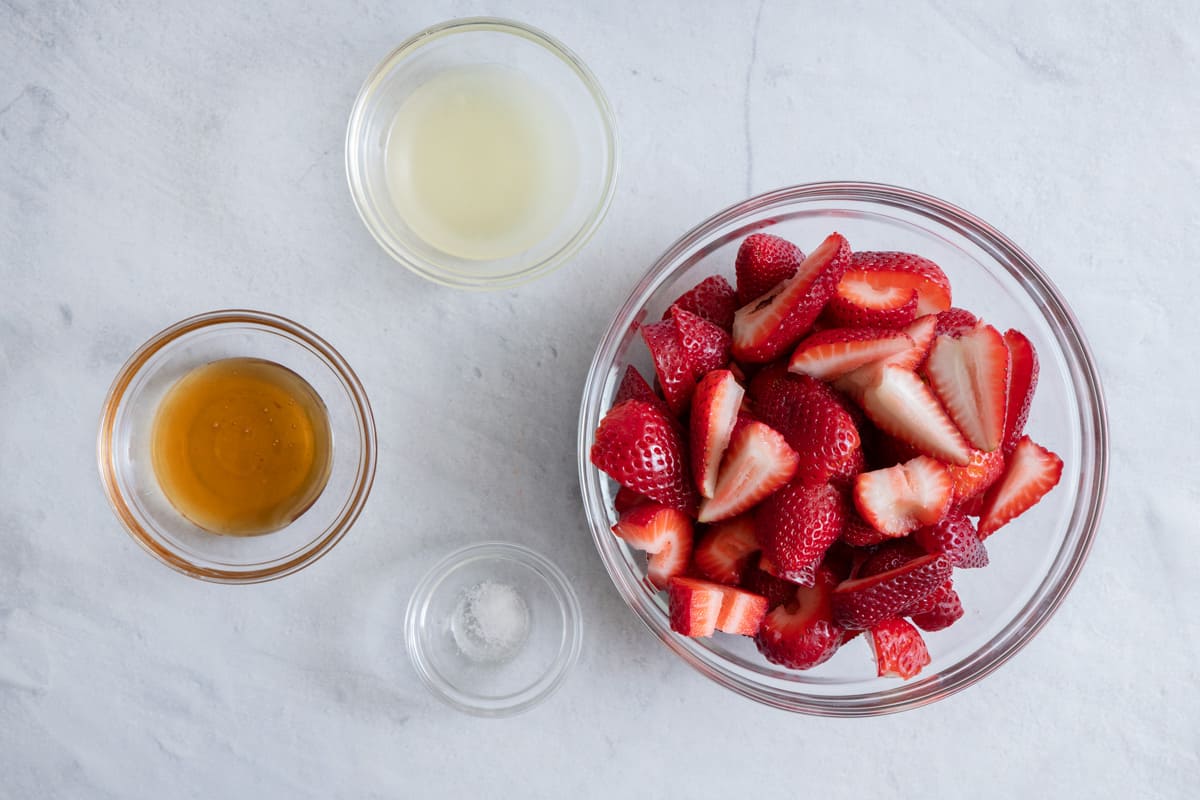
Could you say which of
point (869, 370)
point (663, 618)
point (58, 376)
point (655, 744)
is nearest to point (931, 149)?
point (869, 370)

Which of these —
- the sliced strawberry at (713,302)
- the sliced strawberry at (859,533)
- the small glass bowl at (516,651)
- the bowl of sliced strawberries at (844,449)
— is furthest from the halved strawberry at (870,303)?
the small glass bowl at (516,651)

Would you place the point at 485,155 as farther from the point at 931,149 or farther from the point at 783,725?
the point at 783,725

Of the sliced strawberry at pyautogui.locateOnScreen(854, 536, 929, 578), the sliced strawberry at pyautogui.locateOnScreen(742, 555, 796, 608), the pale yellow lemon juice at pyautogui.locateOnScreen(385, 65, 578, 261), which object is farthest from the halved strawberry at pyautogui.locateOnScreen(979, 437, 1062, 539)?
the pale yellow lemon juice at pyautogui.locateOnScreen(385, 65, 578, 261)

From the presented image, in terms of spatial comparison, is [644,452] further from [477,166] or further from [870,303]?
[477,166]

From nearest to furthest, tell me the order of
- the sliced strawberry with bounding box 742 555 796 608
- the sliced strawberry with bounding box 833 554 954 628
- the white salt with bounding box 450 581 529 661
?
1. the sliced strawberry with bounding box 833 554 954 628
2. the sliced strawberry with bounding box 742 555 796 608
3. the white salt with bounding box 450 581 529 661

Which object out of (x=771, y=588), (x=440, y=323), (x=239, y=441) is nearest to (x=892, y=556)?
(x=771, y=588)

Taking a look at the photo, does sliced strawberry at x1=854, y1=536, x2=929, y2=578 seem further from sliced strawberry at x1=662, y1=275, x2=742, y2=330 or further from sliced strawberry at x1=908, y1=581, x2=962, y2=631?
sliced strawberry at x1=662, y1=275, x2=742, y2=330
